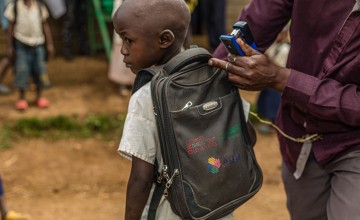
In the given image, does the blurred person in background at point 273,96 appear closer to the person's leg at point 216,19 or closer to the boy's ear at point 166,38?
the person's leg at point 216,19

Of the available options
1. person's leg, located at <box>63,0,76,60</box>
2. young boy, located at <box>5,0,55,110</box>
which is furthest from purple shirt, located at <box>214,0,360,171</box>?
person's leg, located at <box>63,0,76,60</box>

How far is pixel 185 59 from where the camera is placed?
2064 millimetres

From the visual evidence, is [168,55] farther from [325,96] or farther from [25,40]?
[25,40]

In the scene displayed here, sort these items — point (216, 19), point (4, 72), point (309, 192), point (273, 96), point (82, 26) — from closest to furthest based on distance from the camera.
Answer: point (309, 192)
point (273, 96)
point (4, 72)
point (216, 19)
point (82, 26)

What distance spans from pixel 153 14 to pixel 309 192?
113 centimetres

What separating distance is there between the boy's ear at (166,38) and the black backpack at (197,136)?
0.23 feet

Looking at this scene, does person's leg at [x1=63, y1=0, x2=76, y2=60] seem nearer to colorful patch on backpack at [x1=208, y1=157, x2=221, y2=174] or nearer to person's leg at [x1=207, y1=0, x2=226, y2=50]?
person's leg at [x1=207, y1=0, x2=226, y2=50]

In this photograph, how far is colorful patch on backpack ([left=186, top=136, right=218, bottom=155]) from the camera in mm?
2061

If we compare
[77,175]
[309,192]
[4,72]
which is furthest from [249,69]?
[4,72]

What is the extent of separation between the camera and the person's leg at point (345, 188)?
2279 millimetres

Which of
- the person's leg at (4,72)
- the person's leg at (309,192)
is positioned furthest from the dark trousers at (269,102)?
the person's leg at (309,192)

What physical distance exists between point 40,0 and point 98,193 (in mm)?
2475

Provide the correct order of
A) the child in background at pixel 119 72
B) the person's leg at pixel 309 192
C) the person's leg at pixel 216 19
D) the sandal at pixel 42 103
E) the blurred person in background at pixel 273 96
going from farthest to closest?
the person's leg at pixel 216 19 < the child in background at pixel 119 72 < the sandal at pixel 42 103 < the blurred person in background at pixel 273 96 < the person's leg at pixel 309 192

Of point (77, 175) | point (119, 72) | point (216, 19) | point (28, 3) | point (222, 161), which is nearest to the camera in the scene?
point (222, 161)
